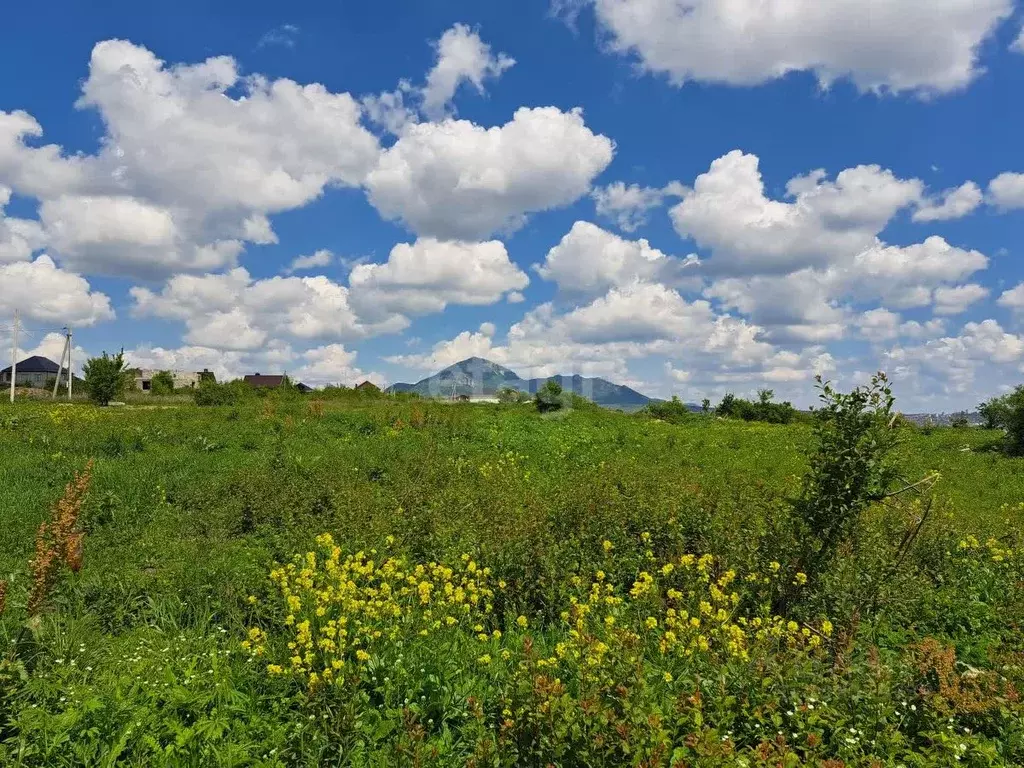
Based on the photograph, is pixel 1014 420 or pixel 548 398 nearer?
pixel 1014 420

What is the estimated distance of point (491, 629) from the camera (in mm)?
5605

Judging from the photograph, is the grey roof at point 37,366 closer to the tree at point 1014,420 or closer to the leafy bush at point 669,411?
the leafy bush at point 669,411

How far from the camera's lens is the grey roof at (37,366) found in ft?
339

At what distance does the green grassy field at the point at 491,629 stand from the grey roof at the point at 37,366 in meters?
115

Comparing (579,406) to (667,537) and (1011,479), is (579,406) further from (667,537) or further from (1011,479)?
(667,537)

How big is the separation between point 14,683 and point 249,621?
1896mm

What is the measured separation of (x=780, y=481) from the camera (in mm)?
12969

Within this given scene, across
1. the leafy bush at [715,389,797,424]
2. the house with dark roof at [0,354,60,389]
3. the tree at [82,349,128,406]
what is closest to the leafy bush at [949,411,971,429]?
the leafy bush at [715,389,797,424]

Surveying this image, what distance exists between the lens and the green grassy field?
3443mm

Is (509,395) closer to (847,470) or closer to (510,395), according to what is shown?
(510,395)

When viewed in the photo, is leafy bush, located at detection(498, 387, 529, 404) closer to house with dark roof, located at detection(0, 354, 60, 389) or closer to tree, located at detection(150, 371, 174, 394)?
tree, located at detection(150, 371, 174, 394)

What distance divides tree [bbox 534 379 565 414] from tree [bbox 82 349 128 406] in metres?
29.8

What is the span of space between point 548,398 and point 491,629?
23.2 m

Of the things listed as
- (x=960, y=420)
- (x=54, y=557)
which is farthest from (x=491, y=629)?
(x=960, y=420)
